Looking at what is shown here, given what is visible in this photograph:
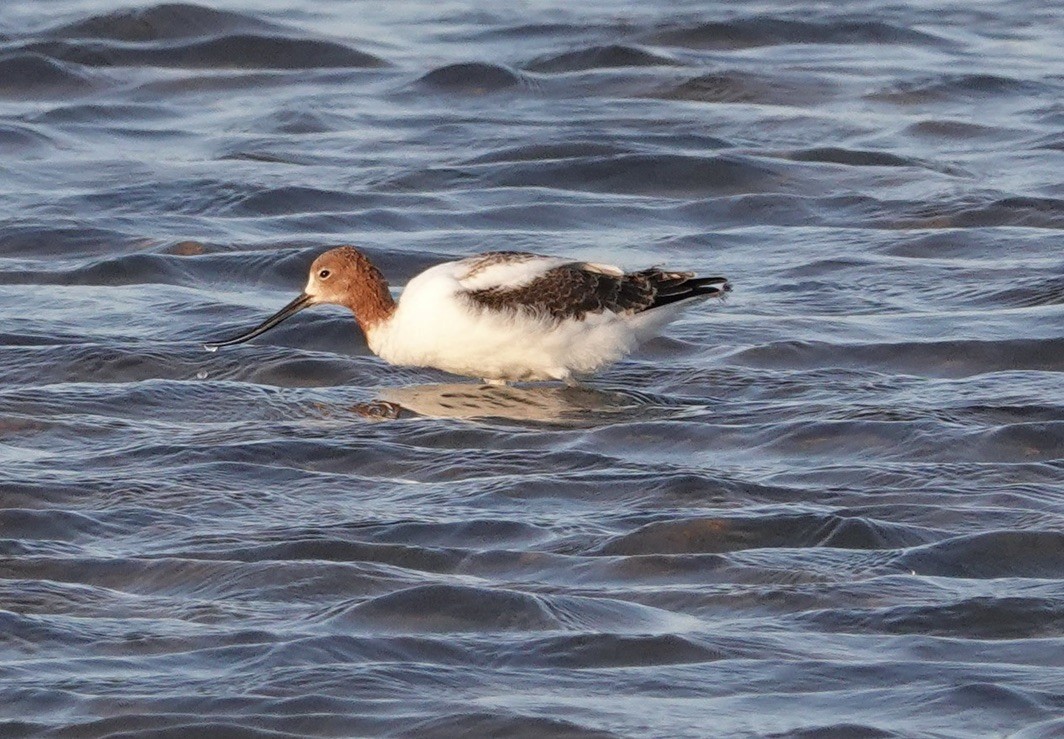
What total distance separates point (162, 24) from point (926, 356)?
8.79m

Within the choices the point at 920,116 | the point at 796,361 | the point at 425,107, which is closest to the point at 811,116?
the point at 920,116

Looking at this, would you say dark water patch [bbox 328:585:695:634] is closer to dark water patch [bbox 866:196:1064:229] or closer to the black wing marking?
the black wing marking

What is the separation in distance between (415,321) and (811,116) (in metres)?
5.86

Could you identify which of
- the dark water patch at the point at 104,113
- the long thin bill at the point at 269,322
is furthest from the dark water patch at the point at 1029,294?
the dark water patch at the point at 104,113

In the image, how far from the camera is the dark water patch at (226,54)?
16.2 metres

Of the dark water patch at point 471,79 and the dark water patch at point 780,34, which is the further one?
the dark water patch at point 780,34

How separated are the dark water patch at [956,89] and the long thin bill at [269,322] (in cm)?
614

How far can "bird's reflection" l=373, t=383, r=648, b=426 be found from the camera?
9219 millimetres

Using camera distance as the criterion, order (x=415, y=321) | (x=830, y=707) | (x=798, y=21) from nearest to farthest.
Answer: (x=830, y=707) → (x=415, y=321) → (x=798, y=21)

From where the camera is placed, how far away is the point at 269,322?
10.0 meters

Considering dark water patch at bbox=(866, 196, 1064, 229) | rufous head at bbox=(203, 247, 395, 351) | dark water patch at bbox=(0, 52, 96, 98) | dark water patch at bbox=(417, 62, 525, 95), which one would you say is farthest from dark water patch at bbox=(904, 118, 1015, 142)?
dark water patch at bbox=(0, 52, 96, 98)

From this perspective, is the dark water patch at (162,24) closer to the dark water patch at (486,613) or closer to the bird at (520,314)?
the bird at (520,314)

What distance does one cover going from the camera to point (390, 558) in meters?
7.14

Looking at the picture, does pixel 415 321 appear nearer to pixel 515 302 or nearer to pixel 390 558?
pixel 515 302
